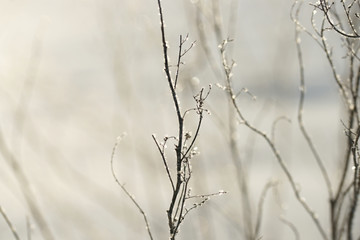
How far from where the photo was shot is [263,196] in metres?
2.35

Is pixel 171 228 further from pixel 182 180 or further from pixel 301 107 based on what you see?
pixel 301 107

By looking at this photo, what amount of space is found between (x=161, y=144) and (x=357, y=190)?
0.91m

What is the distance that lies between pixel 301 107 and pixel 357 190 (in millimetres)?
384

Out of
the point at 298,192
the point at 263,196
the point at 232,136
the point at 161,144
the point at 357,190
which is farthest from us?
the point at 232,136

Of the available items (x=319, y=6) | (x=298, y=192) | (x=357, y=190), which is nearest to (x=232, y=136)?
(x=298, y=192)

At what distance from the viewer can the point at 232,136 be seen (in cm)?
257

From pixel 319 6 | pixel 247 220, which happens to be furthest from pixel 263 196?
pixel 319 6

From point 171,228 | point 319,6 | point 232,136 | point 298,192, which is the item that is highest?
point 232,136

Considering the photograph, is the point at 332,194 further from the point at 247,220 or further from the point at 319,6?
the point at 319,6

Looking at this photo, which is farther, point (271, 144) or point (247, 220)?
point (247, 220)

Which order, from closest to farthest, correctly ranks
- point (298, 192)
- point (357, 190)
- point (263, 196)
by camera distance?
point (357, 190)
point (298, 192)
point (263, 196)

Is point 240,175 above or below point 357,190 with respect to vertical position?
above

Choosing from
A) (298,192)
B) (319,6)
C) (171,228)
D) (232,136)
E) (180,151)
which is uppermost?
(232,136)

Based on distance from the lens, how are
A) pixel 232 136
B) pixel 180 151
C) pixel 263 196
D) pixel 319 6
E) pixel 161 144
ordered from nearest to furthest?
pixel 180 151
pixel 161 144
pixel 319 6
pixel 263 196
pixel 232 136
